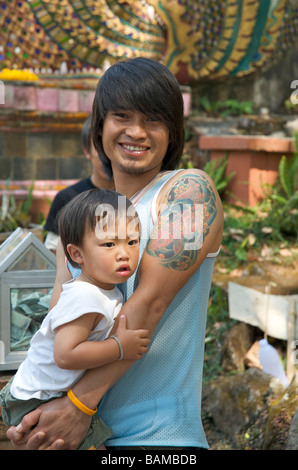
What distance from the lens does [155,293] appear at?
1481 millimetres

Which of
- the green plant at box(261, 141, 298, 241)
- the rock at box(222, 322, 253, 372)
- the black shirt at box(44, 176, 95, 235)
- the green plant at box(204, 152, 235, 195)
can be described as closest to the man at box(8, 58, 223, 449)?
the black shirt at box(44, 176, 95, 235)

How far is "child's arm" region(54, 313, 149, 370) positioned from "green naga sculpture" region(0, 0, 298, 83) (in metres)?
5.80

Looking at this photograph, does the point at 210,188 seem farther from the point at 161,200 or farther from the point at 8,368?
the point at 8,368

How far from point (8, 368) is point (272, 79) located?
6006 millimetres

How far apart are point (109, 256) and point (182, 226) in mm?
195

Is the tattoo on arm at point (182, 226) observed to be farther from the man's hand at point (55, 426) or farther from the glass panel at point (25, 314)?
the glass panel at point (25, 314)

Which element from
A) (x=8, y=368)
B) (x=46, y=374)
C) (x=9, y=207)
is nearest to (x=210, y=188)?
(x=46, y=374)

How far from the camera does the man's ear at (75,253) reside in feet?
5.08

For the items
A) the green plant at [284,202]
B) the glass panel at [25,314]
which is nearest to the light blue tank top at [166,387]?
the glass panel at [25,314]

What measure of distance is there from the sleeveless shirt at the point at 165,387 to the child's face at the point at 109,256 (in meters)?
0.08

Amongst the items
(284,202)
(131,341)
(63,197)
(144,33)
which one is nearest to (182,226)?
(131,341)

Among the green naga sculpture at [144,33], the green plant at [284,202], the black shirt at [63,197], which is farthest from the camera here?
the green naga sculpture at [144,33]

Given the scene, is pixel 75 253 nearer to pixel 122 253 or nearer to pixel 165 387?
pixel 122 253

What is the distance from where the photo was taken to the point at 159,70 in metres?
1.61
